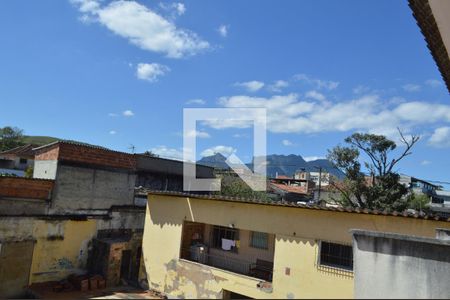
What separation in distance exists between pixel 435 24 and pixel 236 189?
24.1 meters

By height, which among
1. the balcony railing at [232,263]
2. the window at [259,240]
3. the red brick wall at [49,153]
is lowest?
the balcony railing at [232,263]

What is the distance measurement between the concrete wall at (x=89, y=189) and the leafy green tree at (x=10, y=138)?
47262 mm

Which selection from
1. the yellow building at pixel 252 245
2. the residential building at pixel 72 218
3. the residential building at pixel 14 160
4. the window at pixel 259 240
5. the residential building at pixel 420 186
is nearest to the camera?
the yellow building at pixel 252 245

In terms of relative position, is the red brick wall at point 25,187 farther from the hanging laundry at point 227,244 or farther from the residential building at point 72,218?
the hanging laundry at point 227,244

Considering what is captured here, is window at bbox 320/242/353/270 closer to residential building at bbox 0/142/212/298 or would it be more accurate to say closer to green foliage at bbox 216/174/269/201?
residential building at bbox 0/142/212/298

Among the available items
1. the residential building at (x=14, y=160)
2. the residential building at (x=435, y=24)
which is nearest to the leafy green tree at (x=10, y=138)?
the residential building at (x=14, y=160)

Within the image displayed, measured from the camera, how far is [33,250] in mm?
15109

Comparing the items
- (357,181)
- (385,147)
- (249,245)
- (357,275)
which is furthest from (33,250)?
(385,147)

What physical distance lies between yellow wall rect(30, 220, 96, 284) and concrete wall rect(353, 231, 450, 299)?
14.4 meters

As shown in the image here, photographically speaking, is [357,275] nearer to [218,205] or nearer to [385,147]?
[218,205]

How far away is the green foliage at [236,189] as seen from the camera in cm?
2853

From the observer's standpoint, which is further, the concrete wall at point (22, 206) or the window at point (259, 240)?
the window at point (259, 240)

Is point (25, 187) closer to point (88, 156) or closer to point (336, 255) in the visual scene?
point (88, 156)

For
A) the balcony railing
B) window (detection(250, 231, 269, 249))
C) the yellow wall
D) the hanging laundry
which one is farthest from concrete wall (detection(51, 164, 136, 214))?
window (detection(250, 231, 269, 249))
